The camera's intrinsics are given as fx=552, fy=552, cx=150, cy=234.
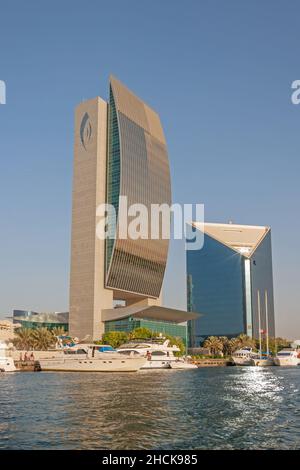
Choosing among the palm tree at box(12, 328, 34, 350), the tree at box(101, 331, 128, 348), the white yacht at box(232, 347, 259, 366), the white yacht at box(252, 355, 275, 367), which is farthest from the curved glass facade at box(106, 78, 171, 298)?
the white yacht at box(252, 355, 275, 367)

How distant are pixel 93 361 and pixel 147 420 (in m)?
65.5

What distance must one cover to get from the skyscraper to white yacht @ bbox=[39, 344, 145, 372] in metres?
77.1

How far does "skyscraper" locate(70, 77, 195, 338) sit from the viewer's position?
183000 millimetres

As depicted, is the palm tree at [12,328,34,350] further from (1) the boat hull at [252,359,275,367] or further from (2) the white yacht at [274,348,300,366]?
(2) the white yacht at [274,348,300,366]

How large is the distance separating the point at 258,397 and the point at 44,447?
98.3 feet

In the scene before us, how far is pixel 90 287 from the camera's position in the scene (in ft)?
598

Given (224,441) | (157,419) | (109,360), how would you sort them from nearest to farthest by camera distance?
(224,441), (157,419), (109,360)

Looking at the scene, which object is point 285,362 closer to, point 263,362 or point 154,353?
point 263,362

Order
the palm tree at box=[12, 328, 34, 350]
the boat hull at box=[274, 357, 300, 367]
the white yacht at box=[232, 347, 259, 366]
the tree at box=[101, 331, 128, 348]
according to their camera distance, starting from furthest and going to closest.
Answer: the boat hull at box=[274, 357, 300, 367] → the white yacht at box=[232, 347, 259, 366] → the tree at box=[101, 331, 128, 348] → the palm tree at box=[12, 328, 34, 350]

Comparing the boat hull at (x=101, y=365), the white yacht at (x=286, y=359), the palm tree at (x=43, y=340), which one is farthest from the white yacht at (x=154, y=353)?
the white yacht at (x=286, y=359)

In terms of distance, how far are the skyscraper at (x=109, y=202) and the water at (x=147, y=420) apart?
418ft

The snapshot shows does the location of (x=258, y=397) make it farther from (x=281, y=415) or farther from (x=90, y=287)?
(x=90, y=287)

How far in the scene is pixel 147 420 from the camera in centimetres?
3534
